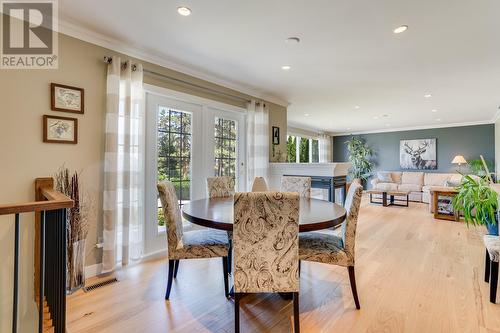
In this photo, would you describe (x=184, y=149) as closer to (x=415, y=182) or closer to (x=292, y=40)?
(x=292, y=40)

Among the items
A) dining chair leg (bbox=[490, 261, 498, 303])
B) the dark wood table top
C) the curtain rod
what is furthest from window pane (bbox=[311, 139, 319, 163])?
dining chair leg (bbox=[490, 261, 498, 303])

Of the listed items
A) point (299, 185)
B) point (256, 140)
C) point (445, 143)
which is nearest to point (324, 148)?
point (445, 143)

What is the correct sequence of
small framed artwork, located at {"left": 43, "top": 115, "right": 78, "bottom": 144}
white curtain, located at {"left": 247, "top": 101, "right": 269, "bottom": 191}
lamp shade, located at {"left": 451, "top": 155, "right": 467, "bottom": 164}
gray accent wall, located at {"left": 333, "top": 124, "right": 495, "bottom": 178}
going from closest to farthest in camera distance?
small framed artwork, located at {"left": 43, "top": 115, "right": 78, "bottom": 144}
white curtain, located at {"left": 247, "top": 101, "right": 269, "bottom": 191}
lamp shade, located at {"left": 451, "top": 155, "right": 467, "bottom": 164}
gray accent wall, located at {"left": 333, "top": 124, "right": 495, "bottom": 178}

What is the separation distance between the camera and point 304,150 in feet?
27.3

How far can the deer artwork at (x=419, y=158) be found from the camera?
7812mm

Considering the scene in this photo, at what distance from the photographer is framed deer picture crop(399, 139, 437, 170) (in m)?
7.77

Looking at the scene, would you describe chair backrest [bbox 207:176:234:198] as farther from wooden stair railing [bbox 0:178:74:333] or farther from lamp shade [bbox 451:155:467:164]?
lamp shade [bbox 451:155:467:164]

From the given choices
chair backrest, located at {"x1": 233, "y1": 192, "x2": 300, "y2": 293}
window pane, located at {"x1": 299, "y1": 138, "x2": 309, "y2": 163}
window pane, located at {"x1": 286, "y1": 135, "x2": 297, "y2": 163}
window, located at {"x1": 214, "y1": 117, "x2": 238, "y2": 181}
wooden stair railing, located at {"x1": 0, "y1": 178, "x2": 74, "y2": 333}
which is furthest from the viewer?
window pane, located at {"x1": 299, "y1": 138, "x2": 309, "y2": 163}

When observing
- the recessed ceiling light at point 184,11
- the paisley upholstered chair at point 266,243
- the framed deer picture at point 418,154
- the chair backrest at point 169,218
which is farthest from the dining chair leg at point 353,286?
the framed deer picture at point 418,154

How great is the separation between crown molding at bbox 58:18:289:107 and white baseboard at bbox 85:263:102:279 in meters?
2.21

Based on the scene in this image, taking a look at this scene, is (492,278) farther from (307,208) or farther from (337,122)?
(337,122)

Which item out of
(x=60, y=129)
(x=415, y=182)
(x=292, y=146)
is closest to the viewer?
(x=60, y=129)

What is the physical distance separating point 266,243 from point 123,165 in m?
1.82

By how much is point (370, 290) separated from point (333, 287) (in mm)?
316
